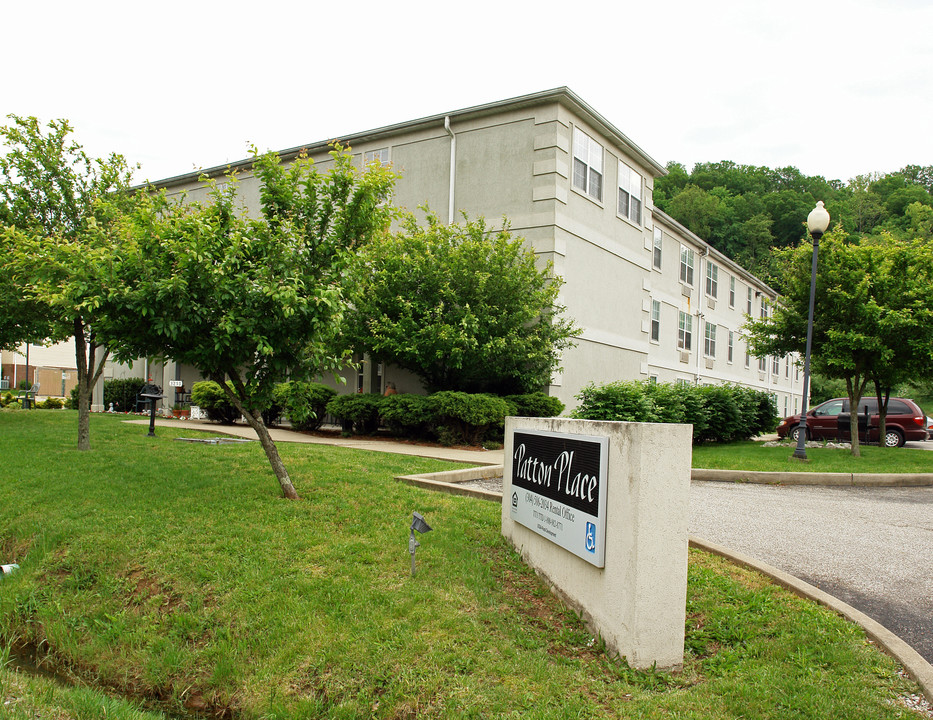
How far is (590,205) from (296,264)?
14.8 metres

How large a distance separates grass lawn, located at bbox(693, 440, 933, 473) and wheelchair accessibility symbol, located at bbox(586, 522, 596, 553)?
874 cm

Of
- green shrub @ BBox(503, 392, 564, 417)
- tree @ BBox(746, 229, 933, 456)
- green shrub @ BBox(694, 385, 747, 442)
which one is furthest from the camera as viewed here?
green shrub @ BBox(694, 385, 747, 442)

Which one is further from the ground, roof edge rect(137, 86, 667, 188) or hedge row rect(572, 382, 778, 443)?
roof edge rect(137, 86, 667, 188)

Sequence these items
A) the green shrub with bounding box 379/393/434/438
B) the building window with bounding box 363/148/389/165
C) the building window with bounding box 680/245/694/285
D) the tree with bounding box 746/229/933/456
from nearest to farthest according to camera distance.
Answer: the tree with bounding box 746/229/933/456 → the green shrub with bounding box 379/393/434/438 → the building window with bounding box 363/148/389/165 → the building window with bounding box 680/245/694/285

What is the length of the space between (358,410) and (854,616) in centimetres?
1310

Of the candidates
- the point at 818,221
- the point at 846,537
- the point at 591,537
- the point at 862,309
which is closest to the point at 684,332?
the point at 862,309

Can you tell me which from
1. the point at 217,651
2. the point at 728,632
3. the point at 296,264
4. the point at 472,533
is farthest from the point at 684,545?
the point at 296,264

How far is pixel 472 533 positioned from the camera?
6.75 m

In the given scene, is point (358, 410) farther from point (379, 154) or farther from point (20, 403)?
point (20, 403)

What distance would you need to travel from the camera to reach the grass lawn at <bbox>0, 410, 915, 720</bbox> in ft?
13.3

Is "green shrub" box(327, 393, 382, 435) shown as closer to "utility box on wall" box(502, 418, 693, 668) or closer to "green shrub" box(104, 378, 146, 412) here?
"utility box on wall" box(502, 418, 693, 668)

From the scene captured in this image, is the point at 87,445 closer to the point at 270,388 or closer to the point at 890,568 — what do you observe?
the point at 270,388

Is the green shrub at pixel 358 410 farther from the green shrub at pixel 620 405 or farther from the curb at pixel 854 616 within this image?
the curb at pixel 854 616

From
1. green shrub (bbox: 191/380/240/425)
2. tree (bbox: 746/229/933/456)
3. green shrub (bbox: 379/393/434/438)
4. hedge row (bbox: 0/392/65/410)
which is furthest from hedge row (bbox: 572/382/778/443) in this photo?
hedge row (bbox: 0/392/65/410)
